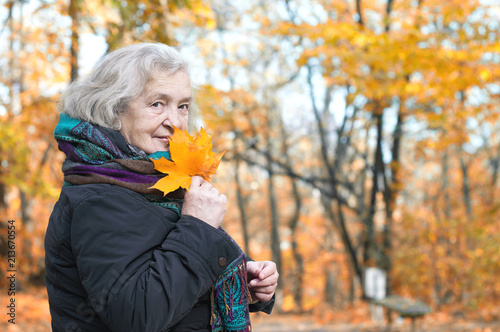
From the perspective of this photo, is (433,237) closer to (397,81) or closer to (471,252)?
(471,252)

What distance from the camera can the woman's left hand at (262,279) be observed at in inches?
65.8

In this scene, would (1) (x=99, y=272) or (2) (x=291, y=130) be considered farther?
(2) (x=291, y=130)

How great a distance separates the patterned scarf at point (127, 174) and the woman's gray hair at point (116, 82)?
0.23 feet

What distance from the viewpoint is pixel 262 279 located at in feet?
5.49

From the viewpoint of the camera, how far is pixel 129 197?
135 cm

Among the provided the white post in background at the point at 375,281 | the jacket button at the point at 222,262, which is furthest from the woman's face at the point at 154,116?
the white post in background at the point at 375,281

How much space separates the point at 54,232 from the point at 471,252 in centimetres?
1110

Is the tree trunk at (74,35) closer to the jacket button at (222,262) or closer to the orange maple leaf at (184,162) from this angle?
the orange maple leaf at (184,162)

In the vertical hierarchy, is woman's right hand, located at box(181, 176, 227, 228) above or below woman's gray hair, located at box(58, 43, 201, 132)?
below

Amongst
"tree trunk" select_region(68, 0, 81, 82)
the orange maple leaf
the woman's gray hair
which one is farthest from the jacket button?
"tree trunk" select_region(68, 0, 81, 82)

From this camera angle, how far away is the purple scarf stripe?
138 cm

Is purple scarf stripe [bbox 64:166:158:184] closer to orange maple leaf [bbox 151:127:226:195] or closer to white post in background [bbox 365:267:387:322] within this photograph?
orange maple leaf [bbox 151:127:226:195]

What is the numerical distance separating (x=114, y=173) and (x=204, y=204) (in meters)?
0.31

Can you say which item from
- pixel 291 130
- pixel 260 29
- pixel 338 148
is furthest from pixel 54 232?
pixel 291 130
